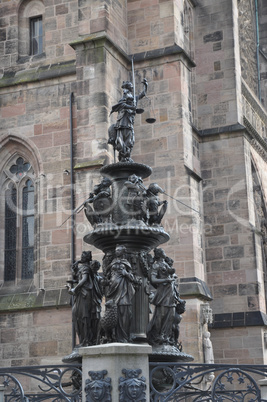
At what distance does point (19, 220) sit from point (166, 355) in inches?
364

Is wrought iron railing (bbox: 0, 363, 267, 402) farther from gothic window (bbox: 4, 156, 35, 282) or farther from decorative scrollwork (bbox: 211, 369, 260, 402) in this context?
gothic window (bbox: 4, 156, 35, 282)

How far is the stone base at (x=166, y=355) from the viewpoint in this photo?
10172 millimetres

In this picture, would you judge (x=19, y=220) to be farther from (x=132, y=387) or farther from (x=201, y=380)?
(x=132, y=387)

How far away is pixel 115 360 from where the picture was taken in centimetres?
760

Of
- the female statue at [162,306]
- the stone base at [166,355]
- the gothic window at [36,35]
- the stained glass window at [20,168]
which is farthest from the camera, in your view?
the gothic window at [36,35]

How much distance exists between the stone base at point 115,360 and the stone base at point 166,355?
7.60ft

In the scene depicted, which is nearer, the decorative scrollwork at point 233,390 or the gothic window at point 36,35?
the decorative scrollwork at point 233,390

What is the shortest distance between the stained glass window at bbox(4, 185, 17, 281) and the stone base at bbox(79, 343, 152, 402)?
35.7ft

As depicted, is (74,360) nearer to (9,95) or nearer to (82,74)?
(82,74)

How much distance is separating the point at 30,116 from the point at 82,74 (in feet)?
6.92

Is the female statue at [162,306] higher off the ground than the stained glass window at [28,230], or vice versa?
the stained glass window at [28,230]

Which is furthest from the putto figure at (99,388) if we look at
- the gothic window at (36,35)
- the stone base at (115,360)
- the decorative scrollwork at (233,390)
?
the gothic window at (36,35)

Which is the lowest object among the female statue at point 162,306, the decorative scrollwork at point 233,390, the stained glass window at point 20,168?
the decorative scrollwork at point 233,390

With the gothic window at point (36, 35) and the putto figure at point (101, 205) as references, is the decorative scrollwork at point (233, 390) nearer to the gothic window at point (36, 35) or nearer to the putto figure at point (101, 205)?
the putto figure at point (101, 205)
